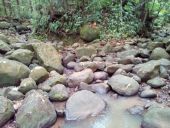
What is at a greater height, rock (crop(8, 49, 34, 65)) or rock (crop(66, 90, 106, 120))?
rock (crop(8, 49, 34, 65))

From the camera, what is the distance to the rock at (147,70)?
175 inches

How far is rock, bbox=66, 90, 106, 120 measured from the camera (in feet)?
11.8

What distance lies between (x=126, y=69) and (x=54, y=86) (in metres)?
1.31

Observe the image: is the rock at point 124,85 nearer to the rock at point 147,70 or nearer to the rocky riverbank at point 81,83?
the rocky riverbank at point 81,83

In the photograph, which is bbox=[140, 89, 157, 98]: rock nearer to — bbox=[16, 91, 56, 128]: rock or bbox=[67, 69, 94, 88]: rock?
bbox=[67, 69, 94, 88]: rock

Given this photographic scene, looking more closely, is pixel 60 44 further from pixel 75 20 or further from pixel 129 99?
pixel 129 99

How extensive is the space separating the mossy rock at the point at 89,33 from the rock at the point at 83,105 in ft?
9.21

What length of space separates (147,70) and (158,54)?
782 millimetres

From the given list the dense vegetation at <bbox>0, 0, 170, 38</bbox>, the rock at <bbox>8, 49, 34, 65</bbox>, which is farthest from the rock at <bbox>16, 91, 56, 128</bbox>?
the dense vegetation at <bbox>0, 0, 170, 38</bbox>

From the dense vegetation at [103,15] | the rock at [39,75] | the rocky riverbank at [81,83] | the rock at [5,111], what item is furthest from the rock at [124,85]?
the dense vegetation at [103,15]

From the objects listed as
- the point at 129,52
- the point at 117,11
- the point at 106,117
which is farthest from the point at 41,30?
the point at 106,117

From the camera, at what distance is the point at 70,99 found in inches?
152

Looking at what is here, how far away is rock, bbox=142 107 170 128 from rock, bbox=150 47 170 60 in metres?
1.93

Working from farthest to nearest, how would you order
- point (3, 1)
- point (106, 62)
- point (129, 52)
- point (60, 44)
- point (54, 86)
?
point (3, 1)
point (60, 44)
point (129, 52)
point (106, 62)
point (54, 86)
